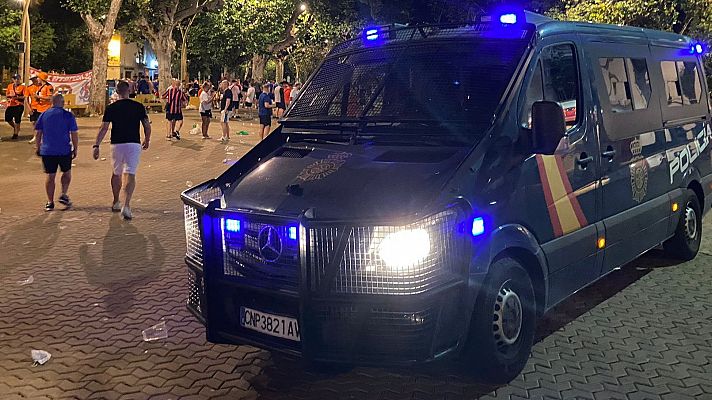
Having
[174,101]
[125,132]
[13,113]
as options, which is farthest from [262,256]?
[13,113]

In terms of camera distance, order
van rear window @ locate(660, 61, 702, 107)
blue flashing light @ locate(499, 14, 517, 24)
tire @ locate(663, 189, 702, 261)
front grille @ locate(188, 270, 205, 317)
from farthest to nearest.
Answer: tire @ locate(663, 189, 702, 261), van rear window @ locate(660, 61, 702, 107), blue flashing light @ locate(499, 14, 517, 24), front grille @ locate(188, 270, 205, 317)

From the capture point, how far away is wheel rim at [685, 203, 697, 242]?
7336mm

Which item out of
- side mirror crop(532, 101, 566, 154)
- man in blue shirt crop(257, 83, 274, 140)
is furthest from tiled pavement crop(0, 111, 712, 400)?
man in blue shirt crop(257, 83, 274, 140)

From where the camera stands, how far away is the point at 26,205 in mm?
10312

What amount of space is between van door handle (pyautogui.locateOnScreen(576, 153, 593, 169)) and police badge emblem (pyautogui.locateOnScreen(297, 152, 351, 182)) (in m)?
1.70

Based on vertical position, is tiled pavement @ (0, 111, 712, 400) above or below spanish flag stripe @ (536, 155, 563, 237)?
below

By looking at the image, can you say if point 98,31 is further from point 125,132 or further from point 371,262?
point 371,262

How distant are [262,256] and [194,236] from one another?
74cm

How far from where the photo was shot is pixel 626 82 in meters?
5.84

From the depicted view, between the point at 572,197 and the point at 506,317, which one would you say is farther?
the point at 572,197

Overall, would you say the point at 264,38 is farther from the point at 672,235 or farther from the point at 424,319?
the point at 424,319

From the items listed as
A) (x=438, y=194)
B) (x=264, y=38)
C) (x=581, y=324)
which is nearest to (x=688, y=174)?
(x=581, y=324)

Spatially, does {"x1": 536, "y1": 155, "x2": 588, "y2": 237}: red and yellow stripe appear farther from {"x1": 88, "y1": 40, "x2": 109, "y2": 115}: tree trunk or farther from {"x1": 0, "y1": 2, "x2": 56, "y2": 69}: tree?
{"x1": 0, "y1": 2, "x2": 56, "y2": 69}: tree

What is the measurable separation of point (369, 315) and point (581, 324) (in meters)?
2.66
